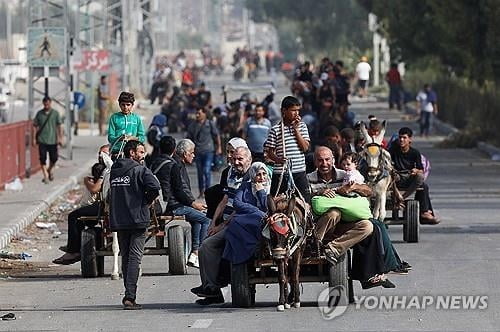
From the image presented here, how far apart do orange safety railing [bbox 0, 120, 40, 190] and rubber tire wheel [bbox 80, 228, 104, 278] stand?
11114 mm

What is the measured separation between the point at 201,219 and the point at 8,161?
12.4 metres

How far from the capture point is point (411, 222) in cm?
2023

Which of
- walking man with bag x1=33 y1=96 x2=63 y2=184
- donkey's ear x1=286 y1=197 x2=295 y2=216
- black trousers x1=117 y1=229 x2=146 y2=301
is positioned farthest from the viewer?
walking man with bag x1=33 y1=96 x2=63 y2=184

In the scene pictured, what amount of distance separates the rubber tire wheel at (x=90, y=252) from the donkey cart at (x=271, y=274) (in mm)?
3217

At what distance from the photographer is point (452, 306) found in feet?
46.3

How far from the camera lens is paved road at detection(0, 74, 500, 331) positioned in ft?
43.5

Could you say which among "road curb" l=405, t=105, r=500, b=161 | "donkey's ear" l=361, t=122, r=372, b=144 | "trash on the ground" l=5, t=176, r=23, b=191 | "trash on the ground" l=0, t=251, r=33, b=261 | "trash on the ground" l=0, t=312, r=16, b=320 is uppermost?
"donkey's ear" l=361, t=122, r=372, b=144

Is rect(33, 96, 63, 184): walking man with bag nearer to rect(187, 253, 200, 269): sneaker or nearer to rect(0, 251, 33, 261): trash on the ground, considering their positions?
rect(0, 251, 33, 261): trash on the ground

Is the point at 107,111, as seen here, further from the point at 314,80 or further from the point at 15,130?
the point at 15,130

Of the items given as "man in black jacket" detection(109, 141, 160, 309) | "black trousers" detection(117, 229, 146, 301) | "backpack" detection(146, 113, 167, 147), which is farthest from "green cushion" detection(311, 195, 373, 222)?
"backpack" detection(146, 113, 167, 147)

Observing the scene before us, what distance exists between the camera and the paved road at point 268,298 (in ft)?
43.5

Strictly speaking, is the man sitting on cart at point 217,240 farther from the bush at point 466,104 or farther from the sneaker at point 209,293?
the bush at point 466,104

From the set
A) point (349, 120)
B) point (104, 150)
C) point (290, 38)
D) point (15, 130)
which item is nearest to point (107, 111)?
point (349, 120)

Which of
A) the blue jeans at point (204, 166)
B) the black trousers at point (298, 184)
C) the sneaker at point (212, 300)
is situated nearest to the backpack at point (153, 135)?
the blue jeans at point (204, 166)
